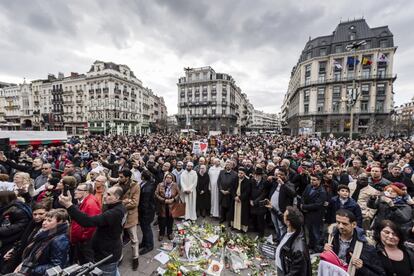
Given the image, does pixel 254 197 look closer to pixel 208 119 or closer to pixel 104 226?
pixel 104 226

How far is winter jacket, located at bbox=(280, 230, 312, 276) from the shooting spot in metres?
2.12

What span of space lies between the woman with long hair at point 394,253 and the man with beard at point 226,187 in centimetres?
351

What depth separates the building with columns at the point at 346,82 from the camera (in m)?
Result: 40.2

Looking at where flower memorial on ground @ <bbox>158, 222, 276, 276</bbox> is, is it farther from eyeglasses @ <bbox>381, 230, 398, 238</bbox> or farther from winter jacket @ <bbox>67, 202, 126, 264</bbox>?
eyeglasses @ <bbox>381, 230, 398, 238</bbox>

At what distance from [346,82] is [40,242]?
5660 centimetres

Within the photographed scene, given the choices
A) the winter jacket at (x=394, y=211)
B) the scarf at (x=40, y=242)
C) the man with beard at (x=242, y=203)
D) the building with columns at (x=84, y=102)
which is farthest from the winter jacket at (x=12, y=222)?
the building with columns at (x=84, y=102)

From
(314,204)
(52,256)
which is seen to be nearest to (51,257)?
(52,256)

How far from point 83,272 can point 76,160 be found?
8695 millimetres

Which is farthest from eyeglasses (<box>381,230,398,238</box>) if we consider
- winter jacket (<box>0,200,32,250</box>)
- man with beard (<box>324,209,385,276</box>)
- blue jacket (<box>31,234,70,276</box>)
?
winter jacket (<box>0,200,32,250</box>)

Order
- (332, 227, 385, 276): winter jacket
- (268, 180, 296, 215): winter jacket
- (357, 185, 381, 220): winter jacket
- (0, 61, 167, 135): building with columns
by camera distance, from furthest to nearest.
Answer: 1. (0, 61, 167, 135): building with columns
2. (268, 180, 296, 215): winter jacket
3. (357, 185, 381, 220): winter jacket
4. (332, 227, 385, 276): winter jacket

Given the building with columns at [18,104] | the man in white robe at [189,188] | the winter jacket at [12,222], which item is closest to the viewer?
the winter jacket at [12,222]

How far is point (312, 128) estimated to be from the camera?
45.6 meters

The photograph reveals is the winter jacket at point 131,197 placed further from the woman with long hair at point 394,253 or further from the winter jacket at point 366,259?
the woman with long hair at point 394,253

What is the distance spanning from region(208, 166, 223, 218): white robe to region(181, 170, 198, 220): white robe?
66 centimetres
